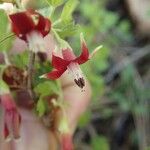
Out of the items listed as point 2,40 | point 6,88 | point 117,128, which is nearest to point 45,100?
point 6,88

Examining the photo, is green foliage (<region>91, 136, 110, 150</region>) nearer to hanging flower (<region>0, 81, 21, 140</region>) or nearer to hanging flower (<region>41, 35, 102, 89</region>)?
hanging flower (<region>0, 81, 21, 140</region>)

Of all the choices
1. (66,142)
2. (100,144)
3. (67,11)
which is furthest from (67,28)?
(100,144)

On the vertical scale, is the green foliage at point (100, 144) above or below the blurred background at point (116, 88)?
below

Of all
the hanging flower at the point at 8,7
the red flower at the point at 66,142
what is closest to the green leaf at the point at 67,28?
the hanging flower at the point at 8,7

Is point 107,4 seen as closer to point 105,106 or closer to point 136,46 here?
point 136,46

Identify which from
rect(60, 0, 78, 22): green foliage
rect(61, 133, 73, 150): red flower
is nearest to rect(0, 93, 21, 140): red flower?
rect(61, 133, 73, 150): red flower

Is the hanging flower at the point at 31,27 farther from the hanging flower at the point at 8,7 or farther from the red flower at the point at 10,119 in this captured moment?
the red flower at the point at 10,119
